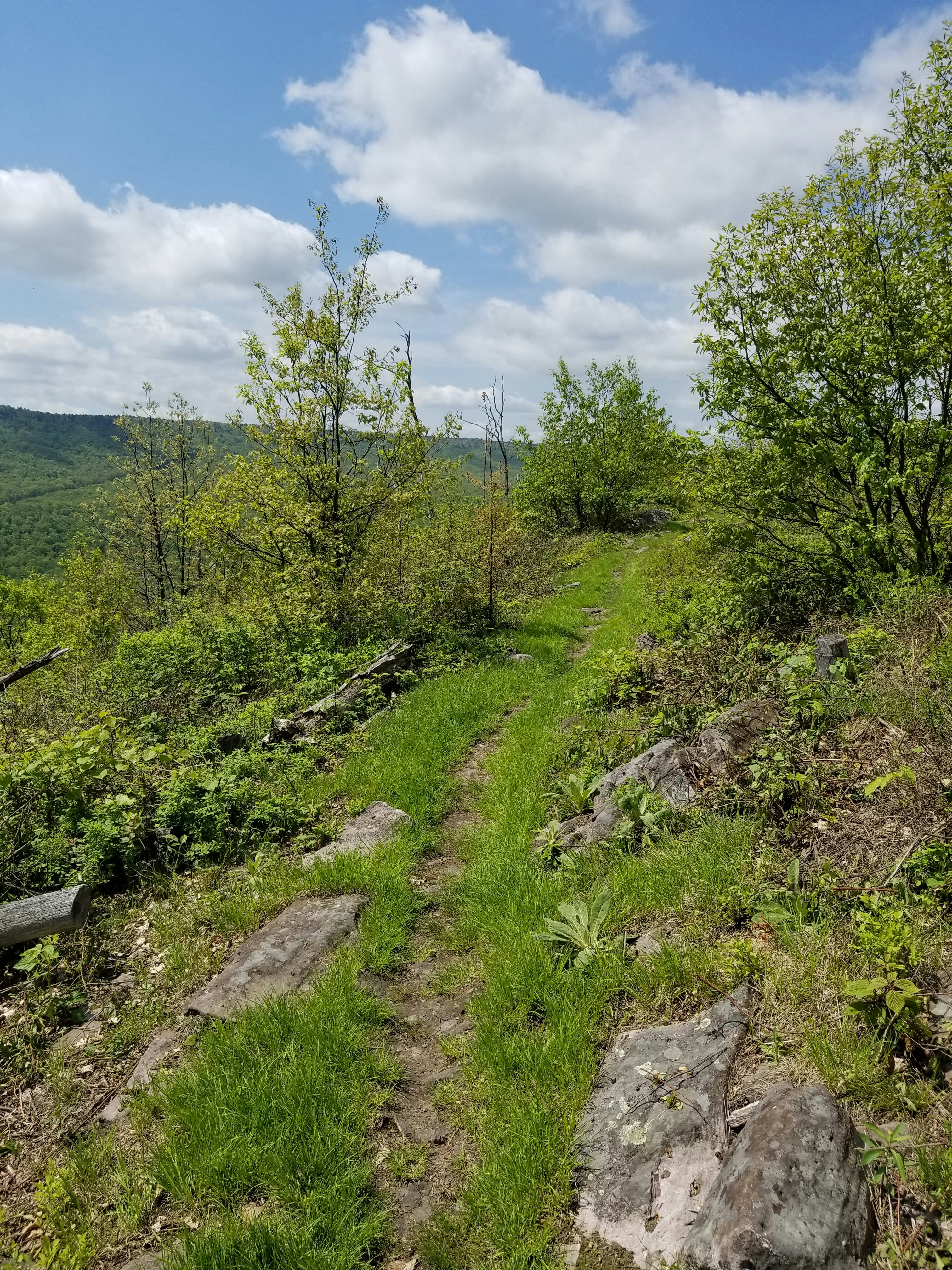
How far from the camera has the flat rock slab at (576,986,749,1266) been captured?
2.64m

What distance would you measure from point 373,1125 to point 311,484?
11767 mm

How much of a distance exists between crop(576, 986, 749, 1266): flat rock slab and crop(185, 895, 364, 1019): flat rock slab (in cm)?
232

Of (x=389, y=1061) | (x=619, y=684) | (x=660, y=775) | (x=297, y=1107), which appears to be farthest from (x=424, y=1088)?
(x=619, y=684)

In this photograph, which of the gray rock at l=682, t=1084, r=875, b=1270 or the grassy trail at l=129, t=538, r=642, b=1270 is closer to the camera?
the gray rock at l=682, t=1084, r=875, b=1270

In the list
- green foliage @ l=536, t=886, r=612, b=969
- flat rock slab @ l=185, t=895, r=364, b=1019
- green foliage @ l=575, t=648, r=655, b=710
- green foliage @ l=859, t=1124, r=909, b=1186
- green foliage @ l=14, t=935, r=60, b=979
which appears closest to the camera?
green foliage @ l=859, t=1124, r=909, b=1186

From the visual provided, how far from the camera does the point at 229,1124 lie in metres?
3.42

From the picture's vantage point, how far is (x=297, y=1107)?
11.5 feet

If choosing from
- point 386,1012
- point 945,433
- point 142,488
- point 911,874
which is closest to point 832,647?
point 911,874

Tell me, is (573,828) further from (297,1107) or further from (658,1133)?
(297,1107)

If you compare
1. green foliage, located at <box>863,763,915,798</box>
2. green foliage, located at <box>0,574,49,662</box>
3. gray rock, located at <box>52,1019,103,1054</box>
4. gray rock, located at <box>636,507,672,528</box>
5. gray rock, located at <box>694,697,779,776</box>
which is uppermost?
gray rock, located at <box>636,507,672,528</box>

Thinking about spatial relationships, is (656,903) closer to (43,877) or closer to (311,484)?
(43,877)

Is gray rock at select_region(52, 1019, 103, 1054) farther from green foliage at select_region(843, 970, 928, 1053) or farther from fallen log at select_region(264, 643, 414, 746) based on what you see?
green foliage at select_region(843, 970, 928, 1053)

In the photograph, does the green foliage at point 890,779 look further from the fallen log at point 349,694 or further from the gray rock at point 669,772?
the fallen log at point 349,694

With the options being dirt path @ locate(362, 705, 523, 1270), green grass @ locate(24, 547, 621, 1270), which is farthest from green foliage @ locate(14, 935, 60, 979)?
dirt path @ locate(362, 705, 523, 1270)
